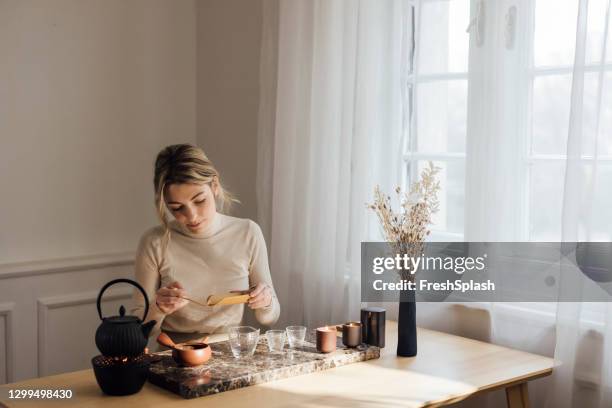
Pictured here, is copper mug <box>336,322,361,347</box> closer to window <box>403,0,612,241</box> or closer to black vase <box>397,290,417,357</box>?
black vase <box>397,290,417,357</box>

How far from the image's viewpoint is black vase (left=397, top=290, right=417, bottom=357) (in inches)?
94.1

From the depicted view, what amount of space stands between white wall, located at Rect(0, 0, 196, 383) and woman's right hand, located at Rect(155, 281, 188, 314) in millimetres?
1141

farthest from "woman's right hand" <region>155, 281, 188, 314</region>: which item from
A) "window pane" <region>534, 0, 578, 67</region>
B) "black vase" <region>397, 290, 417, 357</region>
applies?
"window pane" <region>534, 0, 578, 67</region>

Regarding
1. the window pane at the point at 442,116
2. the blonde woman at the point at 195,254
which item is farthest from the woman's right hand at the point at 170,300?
the window pane at the point at 442,116

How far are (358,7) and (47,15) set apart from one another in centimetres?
136

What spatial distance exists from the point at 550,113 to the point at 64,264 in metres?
2.11

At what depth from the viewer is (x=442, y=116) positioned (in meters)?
2.83

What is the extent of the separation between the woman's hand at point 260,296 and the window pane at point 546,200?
877mm

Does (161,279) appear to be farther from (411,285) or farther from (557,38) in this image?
(557,38)

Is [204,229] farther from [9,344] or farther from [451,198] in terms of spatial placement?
[9,344]

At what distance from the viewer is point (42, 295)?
3.35m

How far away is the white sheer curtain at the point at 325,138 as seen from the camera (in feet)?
9.51

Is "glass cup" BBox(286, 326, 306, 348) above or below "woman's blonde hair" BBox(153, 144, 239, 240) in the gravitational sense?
below

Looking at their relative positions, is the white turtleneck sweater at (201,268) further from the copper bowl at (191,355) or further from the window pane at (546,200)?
the window pane at (546,200)
